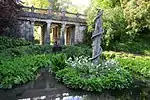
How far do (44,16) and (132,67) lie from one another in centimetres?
1344

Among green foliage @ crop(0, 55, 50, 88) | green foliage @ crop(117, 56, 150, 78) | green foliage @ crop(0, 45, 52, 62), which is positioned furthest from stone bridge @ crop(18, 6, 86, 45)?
green foliage @ crop(117, 56, 150, 78)

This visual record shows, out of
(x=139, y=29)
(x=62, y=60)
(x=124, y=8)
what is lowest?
(x=62, y=60)

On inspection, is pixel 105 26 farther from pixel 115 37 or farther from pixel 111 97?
pixel 111 97

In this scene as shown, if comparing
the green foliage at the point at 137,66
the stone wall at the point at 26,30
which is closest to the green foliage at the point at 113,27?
the stone wall at the point at 26,30

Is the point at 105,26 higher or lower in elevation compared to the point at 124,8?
lower

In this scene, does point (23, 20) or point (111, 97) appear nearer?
point (111, 97)

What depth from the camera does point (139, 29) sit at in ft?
91.3

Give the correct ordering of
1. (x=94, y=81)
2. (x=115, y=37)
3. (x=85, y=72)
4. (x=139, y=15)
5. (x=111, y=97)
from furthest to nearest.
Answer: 1. (x=115, y=37)
2. (x=139, y=15)
3. (x=85, y=72)
4. (x=94, y=81)
5. (x=111, y=97)

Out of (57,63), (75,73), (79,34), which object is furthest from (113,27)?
(75,73)

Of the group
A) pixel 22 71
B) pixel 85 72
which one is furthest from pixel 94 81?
pixel 22 71

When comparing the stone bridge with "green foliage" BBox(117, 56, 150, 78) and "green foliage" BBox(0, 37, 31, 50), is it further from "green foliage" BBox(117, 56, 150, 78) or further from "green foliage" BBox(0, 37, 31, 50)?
"green foliage" BBox(117, 56, 150, 78)

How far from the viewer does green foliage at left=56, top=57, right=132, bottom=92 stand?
12867 mm

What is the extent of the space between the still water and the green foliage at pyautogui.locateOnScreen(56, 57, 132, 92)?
367 millimetres

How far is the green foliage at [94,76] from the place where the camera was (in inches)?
507
